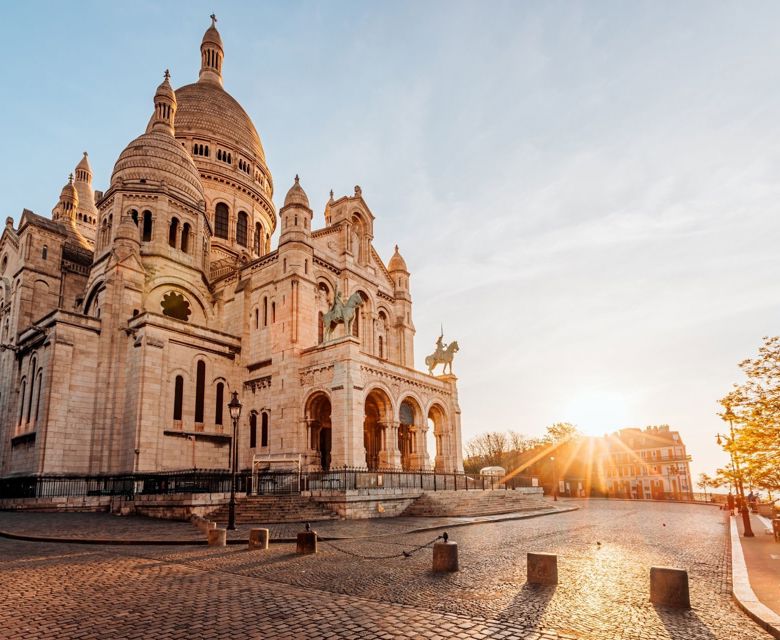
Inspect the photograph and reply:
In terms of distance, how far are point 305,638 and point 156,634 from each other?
1827 mm

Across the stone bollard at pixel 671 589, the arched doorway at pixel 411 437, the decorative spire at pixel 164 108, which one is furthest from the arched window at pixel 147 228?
the stone bollard at pixel 671 589

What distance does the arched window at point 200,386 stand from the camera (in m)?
32.8

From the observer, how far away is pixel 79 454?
2836 cm

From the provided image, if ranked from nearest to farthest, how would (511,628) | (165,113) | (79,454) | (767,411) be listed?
1. (511,628)
2. (767,411)
3. (79,454)
4. (165,113)

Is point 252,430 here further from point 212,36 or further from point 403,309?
point 212,36

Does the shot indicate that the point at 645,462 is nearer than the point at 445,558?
No

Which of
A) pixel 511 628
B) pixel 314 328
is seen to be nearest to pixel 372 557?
pixel 511 628

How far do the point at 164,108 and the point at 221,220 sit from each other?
10.0 meters

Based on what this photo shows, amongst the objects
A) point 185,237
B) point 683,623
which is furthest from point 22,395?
point 683,623

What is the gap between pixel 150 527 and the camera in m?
17.6

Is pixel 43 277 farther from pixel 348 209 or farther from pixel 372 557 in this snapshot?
pixel 372 557

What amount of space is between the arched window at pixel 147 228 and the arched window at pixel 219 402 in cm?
1126

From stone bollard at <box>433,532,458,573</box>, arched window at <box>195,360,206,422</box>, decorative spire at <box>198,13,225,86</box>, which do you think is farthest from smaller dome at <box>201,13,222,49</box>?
stone bollard at <box>433,532,458,573</box>

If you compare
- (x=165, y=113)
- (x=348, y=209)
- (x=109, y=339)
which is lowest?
(x=109, y=339)
